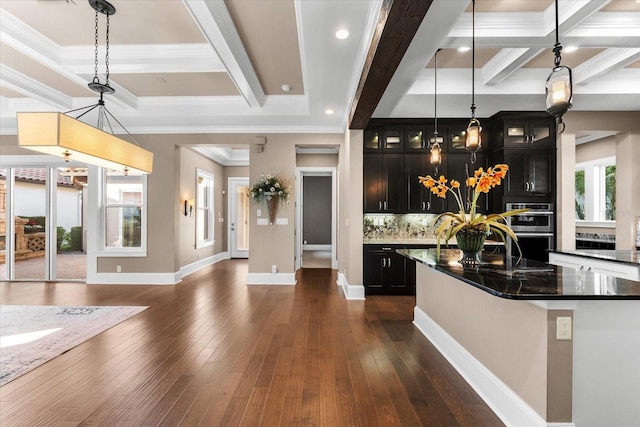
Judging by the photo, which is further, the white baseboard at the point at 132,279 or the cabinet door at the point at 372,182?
the white baseboard at the point at 132,279

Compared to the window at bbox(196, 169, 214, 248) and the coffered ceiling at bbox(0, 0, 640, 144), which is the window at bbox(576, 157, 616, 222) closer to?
the coffered ceiling at bbox(0, 0, 640, 144)

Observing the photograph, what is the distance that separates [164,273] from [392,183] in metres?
4.52

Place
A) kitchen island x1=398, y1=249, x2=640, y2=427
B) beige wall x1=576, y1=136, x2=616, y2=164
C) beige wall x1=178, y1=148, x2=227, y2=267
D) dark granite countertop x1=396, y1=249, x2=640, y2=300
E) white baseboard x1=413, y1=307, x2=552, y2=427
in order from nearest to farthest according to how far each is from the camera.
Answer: dark granite countertop x1=396, y1=249, x2=640, y2=300 < kitchen island x1=398, y1=249, x2=640, y2=427 < white baseboard x1=413, y1=307, x2=552, y2=427 < beige wall x1=576, y1=136, x2=616, y2=164 < beige wall x1=178, y1=148, x2=227, y2=267

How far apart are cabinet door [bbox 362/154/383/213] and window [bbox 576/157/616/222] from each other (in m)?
5.10

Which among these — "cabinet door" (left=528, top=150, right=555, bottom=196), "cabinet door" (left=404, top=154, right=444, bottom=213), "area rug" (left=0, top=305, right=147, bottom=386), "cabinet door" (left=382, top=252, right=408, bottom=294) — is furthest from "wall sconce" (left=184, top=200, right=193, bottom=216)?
"cabinet door" (left=528, top=150, right=555, bottom=196)

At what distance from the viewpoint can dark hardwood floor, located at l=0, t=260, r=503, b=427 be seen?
2.05 m

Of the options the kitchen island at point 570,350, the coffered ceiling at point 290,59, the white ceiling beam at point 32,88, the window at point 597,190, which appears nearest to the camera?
the kitchen island at point 570,350

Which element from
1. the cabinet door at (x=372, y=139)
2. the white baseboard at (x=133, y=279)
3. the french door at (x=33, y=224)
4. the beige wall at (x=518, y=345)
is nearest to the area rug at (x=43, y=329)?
the white baseboard at (x=133, y=279)

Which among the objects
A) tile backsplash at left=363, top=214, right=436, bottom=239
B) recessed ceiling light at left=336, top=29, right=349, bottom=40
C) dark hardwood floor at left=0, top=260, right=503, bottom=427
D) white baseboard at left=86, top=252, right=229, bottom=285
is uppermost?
recessed ceiling light at left=336, top=29, right=349, bottom=40

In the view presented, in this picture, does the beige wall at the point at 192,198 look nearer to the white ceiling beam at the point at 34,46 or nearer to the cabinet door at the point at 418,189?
the white ceiling beam at the point at 34,46

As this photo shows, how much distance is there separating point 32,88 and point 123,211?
236 centimetres

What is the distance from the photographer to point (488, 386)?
220 cm

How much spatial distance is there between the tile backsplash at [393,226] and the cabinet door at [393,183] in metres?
0.41

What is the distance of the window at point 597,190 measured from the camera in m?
6.52
